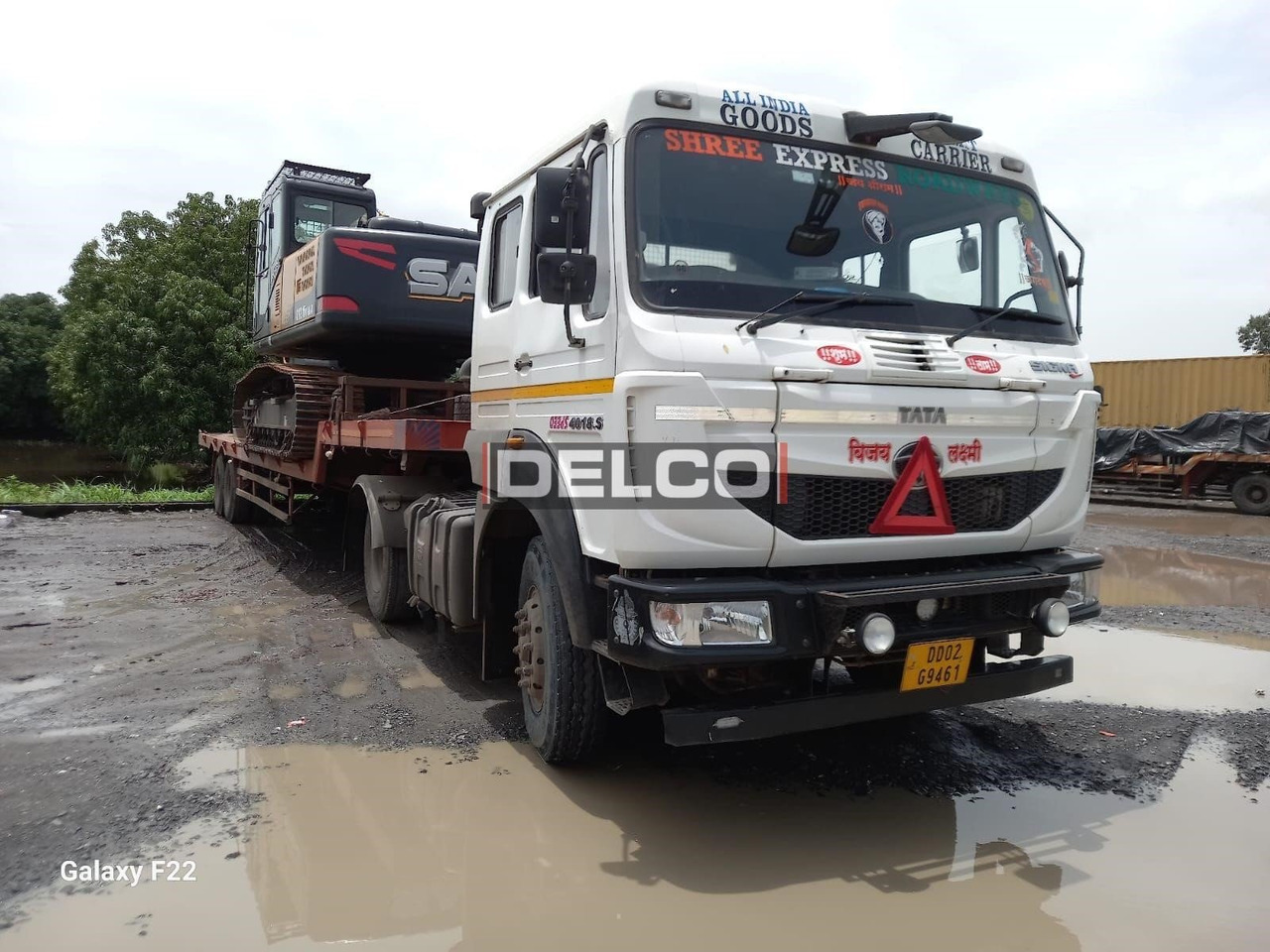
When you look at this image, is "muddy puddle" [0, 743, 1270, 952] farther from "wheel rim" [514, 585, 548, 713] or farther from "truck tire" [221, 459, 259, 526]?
"truck tire" [221, 459, 259, 526]

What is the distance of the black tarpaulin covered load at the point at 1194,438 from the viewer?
14.6 m

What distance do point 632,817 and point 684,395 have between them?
173cm

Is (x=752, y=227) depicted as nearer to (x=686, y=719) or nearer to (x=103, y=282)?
(x=686, y=719)

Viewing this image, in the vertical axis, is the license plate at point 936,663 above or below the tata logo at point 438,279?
below

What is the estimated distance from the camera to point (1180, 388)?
18.6m

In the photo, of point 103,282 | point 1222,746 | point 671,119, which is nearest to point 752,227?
point 671,119

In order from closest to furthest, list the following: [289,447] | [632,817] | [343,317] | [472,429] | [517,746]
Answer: [632,817] → [517,746] → [472,429] → [343,317] → [289,447]

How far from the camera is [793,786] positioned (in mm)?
3826

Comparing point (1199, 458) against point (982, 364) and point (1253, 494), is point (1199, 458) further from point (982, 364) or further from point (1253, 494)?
point (982, 364)

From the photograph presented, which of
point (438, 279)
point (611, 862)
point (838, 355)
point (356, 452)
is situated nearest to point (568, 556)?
point (611, 862)

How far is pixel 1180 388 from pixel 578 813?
19247mm

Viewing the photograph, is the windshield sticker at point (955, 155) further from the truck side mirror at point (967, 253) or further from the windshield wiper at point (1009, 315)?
the windshield wiper at point (1009, 315)

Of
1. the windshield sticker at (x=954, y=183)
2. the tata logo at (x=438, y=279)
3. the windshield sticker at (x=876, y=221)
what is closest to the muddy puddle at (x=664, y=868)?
the windshield sticker at (x=876, y=221)

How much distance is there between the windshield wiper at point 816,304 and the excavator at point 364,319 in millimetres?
4015
